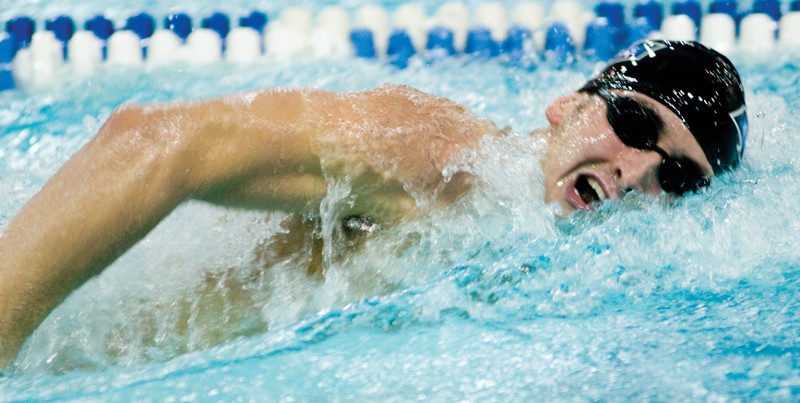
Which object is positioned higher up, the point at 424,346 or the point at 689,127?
the point at 689,127

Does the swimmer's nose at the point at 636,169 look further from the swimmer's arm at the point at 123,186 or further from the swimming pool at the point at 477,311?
the swimmer's arm at the point at 123,186

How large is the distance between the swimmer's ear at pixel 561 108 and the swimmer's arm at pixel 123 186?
0.67m

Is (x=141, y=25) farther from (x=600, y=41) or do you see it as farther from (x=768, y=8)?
(x=768, y=8)

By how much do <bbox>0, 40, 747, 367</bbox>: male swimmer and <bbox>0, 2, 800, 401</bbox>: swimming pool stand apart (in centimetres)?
6

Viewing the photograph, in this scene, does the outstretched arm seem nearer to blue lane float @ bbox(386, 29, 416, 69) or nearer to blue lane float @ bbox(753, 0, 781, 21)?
blue lane float @ bbox(386, 29, 416, 69)

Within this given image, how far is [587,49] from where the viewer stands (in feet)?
11.6

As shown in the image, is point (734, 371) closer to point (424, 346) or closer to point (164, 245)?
point (424, 346)

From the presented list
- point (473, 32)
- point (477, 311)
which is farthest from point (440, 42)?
point (477, 311)

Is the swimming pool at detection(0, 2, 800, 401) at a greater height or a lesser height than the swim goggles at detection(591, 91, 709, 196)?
lesser

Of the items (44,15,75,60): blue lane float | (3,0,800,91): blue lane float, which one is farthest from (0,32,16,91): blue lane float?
(44,15,75,60): blue lane float

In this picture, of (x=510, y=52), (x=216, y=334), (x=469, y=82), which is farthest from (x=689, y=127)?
(x=510, y=52)

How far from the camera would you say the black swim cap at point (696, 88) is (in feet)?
5.97

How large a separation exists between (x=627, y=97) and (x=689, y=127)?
0.14 m

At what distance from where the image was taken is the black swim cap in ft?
5.97
